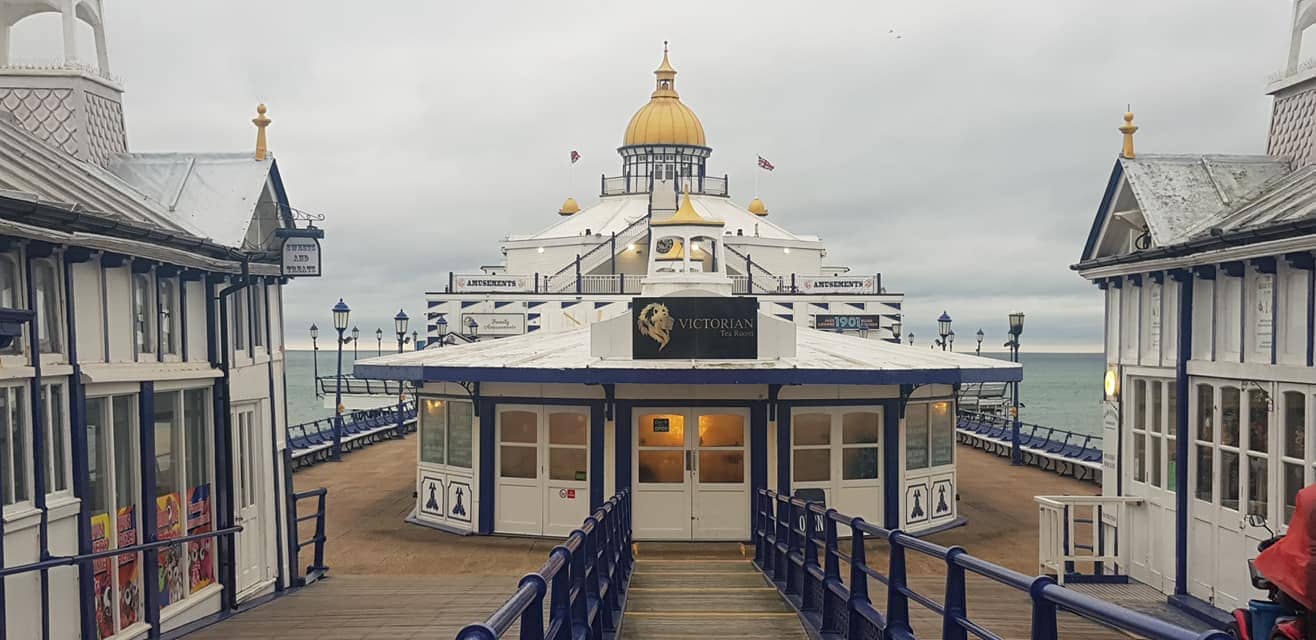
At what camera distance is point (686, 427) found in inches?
619

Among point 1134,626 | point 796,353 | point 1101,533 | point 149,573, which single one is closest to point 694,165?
point 796,353

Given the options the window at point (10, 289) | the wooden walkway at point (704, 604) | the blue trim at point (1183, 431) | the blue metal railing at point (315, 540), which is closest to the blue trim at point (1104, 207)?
the blue trim at point (1183, 431)

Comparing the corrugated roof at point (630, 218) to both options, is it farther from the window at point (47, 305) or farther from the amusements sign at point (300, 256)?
the window at point (47, 305)

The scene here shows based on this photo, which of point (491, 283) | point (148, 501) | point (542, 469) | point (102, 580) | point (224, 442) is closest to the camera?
point (102, 580)

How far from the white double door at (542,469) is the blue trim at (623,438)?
46 cm

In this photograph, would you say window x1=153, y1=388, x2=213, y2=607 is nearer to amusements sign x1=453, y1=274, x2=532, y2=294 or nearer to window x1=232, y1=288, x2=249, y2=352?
window x1=232, y1=288, x2=249, y2=352

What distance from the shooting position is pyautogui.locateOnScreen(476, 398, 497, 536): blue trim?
16172mm

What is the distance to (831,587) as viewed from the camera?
818 centimetres

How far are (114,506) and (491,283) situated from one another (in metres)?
40.3

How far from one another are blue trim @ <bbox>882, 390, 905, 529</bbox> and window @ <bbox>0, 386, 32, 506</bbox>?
11.8 m

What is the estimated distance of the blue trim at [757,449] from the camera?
15578 millimetres

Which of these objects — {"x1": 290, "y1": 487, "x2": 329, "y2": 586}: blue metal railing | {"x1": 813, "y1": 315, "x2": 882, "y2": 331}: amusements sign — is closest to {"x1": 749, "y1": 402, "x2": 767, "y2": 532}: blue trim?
{"x1": 290, "y1": 487, "x2": 329, "y2": 586}: blue metal railing

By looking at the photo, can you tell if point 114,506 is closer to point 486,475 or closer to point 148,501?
point 148,501

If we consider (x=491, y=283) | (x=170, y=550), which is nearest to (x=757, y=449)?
(x=170, y=550)
